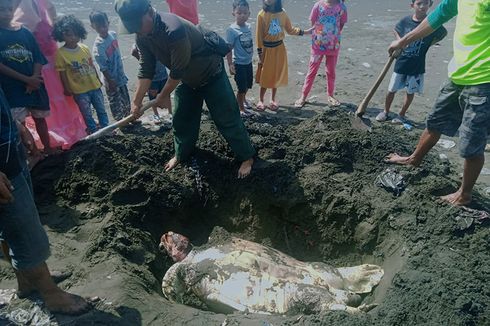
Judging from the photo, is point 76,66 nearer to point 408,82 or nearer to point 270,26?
point 270,26

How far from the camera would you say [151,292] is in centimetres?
287

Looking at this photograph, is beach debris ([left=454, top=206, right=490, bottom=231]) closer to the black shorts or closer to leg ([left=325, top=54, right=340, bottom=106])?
leg ([left=325, top=54, right=340, bottom=106])

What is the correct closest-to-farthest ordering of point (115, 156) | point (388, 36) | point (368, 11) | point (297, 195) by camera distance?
point (297, 195), point (115, 156), point (388, 36), point (368, 11)

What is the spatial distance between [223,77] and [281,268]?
183cm

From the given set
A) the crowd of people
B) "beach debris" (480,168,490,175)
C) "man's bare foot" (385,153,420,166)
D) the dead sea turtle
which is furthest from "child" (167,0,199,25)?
"beach debris" (480,168,490,175)

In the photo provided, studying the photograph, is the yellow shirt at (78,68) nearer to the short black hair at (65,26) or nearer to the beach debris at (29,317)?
the short black hair at (65,26)

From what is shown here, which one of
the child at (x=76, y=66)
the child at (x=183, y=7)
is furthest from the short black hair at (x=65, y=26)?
the child at (x=183, y=7)

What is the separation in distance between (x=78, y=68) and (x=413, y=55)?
420 cm

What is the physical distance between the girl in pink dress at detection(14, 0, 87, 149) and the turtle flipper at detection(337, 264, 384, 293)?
11.4ft

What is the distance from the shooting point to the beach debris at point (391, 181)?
353 cm

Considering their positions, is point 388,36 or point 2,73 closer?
point 2,73

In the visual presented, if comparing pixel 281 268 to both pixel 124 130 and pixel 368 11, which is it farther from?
pixel 368 11

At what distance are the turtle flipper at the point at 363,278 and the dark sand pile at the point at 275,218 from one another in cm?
8

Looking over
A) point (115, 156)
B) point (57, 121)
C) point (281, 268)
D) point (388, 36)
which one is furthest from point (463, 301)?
point (388, 36)
